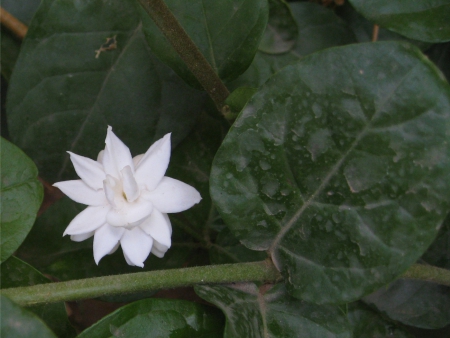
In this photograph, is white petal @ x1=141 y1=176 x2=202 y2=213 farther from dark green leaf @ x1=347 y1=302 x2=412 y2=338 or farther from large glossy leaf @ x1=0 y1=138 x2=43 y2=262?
dark green leaf @ x1=347 y1=302 x2=412 y2=338

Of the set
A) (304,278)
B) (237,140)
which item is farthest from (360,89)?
(304,278)

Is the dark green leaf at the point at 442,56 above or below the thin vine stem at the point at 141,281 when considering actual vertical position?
below

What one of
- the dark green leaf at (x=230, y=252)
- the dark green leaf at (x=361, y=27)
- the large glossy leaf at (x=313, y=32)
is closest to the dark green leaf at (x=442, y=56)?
the dark green leaf at (x=361, y=27)

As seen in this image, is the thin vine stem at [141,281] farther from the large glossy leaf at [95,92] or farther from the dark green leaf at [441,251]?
the large glossy leaf at [95,92]

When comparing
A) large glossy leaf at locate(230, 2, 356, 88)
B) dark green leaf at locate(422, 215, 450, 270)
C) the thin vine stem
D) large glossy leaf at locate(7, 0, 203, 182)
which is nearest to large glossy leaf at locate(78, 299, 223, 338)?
the thin vine stem

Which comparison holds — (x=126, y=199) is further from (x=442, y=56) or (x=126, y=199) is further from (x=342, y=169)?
(x=442, y=56)
